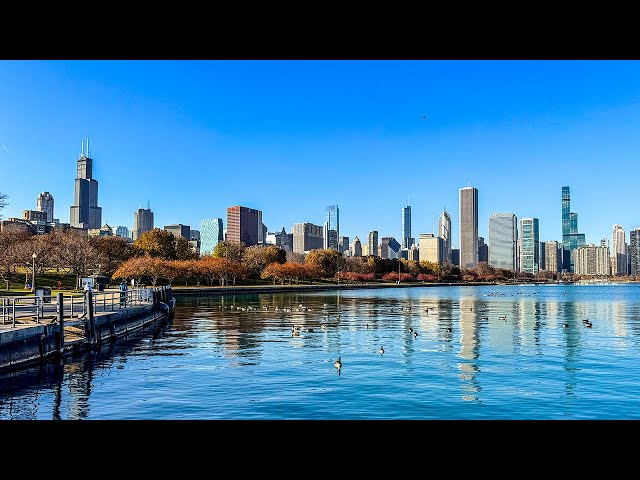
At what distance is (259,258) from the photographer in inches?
5827

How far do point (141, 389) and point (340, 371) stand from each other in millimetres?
7120

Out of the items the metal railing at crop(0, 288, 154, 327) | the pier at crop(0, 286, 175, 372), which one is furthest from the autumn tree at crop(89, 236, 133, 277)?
the pier at crop(0, 286, 175, 372)

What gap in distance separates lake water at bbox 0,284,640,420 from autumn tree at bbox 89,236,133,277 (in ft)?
254

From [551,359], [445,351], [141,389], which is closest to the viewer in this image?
[141,389]

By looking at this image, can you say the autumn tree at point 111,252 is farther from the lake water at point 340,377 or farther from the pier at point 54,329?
the lake water at point 340,377

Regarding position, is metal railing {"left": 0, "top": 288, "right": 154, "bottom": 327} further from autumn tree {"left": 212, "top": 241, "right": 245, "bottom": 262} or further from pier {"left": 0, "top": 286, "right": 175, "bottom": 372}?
autumn tree {"left": 212, "top": 241, "right": 245, "bottom": 262}

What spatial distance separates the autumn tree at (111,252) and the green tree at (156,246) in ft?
7.33

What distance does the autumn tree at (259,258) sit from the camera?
142875mm
